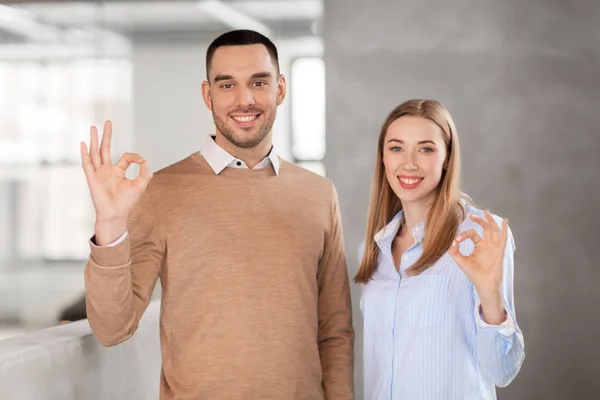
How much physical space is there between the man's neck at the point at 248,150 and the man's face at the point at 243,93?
0.08 feet

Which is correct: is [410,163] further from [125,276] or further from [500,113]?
[500,113]

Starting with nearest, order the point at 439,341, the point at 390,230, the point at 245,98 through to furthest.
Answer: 1. the point at 439,341
2. the point at 245,98
3. the point at 390,230

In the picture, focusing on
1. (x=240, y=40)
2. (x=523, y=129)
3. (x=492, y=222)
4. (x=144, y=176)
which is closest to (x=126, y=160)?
(x=144, y=176)

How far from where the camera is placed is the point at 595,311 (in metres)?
4.59

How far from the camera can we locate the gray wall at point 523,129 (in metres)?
4.58

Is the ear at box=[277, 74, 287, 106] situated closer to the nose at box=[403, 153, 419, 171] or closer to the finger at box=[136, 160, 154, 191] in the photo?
the nose at box=[403, 153, 419, 171]

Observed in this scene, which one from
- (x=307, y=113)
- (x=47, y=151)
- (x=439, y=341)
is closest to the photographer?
(x=439, y=341)

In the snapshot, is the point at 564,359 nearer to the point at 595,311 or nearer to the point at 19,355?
the point at 595,311

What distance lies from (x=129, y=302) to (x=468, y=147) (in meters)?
2.97

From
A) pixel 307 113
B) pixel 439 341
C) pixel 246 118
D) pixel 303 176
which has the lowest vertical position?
pixel 439 341

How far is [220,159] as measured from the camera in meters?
2.16

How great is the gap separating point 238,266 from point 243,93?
0.40m

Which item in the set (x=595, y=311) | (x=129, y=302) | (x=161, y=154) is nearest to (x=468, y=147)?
(x=595, y=311)

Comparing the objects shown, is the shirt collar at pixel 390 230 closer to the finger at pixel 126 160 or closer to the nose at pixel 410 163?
the nose at pixel 410 163
